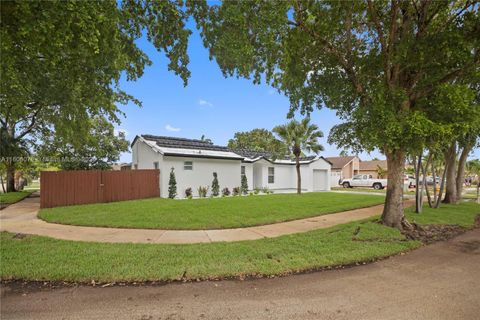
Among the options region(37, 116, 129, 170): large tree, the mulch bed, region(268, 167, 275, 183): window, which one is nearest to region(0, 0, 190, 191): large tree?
the mulch bed

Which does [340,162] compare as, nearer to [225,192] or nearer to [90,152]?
[225,192]

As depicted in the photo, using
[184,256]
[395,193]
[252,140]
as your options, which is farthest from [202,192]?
[252,140]

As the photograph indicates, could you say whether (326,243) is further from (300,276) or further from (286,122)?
(286,122)

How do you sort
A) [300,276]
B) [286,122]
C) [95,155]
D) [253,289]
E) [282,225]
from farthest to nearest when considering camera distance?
[95,155] < [286,122] < [282,225] < [300,276] < [253,289]

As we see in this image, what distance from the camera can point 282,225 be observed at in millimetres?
8156

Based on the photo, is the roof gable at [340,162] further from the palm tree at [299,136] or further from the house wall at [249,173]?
the house wall at [249,173]

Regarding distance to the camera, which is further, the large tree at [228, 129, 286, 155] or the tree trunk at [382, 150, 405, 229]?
the large tree at [228, 129, 286, 155]

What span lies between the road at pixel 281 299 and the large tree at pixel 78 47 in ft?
11.3

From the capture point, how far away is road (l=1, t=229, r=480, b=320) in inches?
124

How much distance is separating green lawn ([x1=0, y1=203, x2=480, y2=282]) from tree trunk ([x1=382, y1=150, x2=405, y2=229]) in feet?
3.60

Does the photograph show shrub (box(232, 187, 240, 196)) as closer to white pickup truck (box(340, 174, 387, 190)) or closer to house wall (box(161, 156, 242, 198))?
house wall (box(161, 156, 242, 198))

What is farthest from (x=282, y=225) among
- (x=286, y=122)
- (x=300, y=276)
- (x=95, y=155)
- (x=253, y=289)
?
(x=95, y=155)

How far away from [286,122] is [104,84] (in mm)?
15381

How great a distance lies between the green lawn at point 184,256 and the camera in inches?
164
